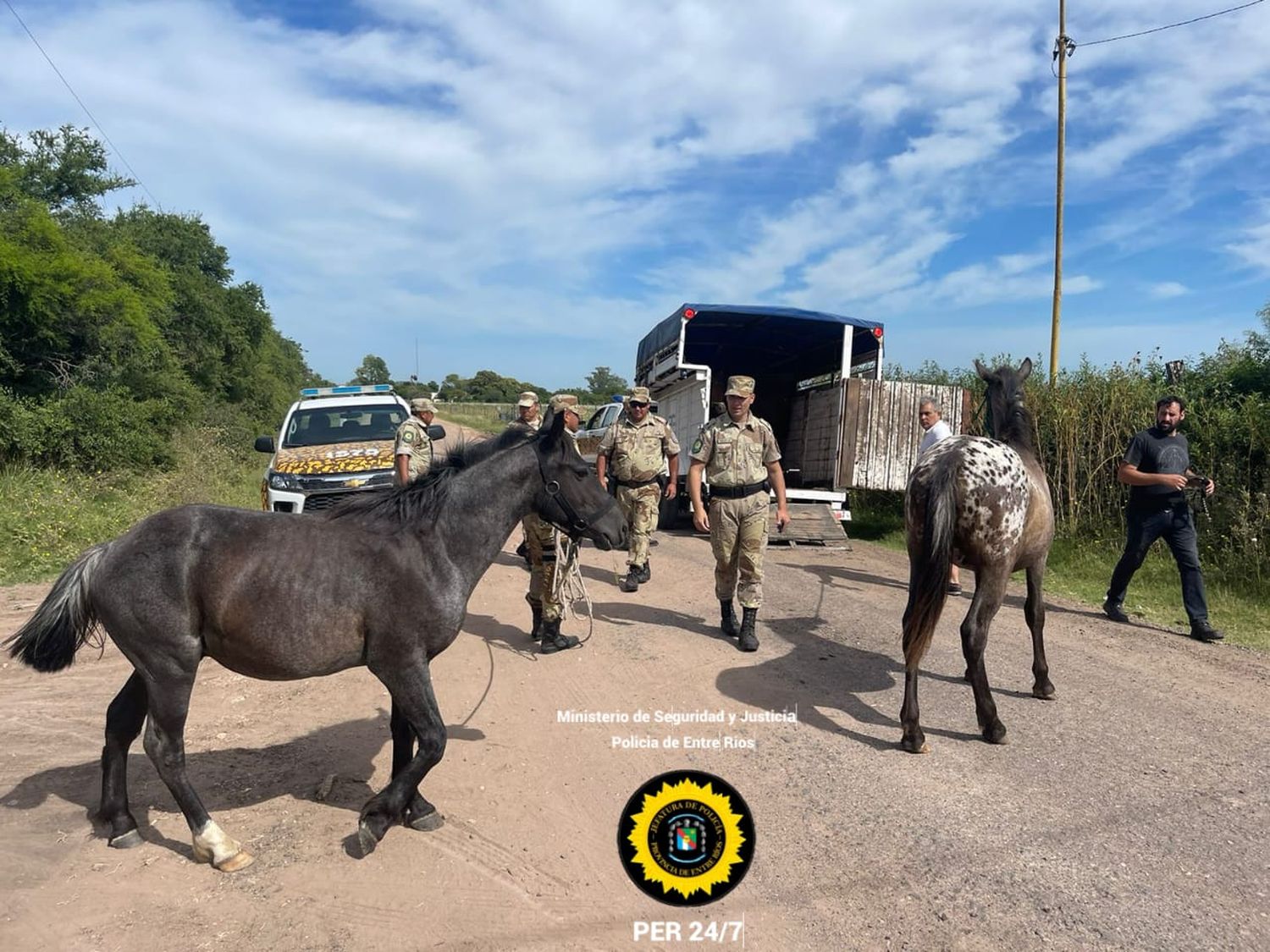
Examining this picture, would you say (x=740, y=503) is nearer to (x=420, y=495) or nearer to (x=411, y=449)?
(x=420, y=495)

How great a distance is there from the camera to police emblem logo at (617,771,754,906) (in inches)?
121

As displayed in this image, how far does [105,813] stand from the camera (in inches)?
134

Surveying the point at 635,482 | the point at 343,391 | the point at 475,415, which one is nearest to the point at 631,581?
the point at 635,482

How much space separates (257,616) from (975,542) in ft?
13.4

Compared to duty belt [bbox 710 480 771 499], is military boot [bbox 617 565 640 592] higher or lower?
lower

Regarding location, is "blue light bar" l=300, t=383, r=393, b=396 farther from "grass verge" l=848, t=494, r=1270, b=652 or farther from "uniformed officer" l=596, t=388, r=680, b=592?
A: "grass verge" l=848, t=494, r=1270, b=652

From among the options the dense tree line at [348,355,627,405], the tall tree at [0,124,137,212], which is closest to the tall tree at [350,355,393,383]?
the dense tree line at [348,355,627,405]

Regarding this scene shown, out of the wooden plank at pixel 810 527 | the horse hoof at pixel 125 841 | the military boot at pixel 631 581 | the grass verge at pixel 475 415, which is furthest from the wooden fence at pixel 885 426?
the grass verge at pixel 475 415

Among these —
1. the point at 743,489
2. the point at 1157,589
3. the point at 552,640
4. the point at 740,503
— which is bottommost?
the point at 552,640

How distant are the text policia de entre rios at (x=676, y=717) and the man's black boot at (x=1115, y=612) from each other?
14.5ft

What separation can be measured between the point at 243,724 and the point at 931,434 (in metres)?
7.31

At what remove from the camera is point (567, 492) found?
3.85 m

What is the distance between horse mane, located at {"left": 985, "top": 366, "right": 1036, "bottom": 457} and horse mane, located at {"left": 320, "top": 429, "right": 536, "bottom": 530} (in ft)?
12.6

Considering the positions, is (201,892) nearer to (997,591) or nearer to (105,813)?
(105,813)
